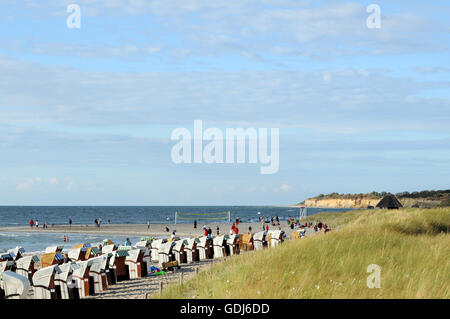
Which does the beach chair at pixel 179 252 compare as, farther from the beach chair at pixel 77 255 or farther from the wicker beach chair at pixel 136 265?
the beach chair at pixel 77 255

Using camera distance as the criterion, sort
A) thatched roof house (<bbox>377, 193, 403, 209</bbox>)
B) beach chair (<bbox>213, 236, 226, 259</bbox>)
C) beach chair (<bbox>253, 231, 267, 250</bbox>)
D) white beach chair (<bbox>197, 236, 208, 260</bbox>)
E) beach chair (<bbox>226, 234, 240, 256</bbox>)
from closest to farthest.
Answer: white beach chair (<bbox>197, 236, 208, 260</bbox>), beach chair (<bbox>213, 236, 226, 259</bbox>), beach chair (<bbox>226, 234, 240, 256</bbox>), beach chair (<bbox>253, 231, 267, 250</bbox>), thatched roof house (<bbox>377, 193, 403, 209</bbox>)

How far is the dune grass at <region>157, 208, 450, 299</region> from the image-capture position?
1023 centimetres

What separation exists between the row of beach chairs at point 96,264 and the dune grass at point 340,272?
4287 millimetres

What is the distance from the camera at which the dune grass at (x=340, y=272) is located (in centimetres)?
1023

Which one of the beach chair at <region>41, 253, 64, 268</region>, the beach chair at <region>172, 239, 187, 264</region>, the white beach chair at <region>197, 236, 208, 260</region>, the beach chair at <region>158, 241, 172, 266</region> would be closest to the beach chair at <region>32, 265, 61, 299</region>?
the beach chair at <region>41, 253, 64, 268</region>

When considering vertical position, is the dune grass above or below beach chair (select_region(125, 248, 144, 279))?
above

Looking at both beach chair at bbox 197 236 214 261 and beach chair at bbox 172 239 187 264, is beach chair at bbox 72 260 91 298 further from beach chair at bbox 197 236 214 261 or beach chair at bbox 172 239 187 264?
beach chair at bbox 197 236 214 261

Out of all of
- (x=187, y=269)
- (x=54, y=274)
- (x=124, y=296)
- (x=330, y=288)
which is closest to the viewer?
(x=330, y=288)

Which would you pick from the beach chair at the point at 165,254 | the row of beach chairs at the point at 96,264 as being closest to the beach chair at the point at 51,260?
the row of beach chairs at the point at 96,264
